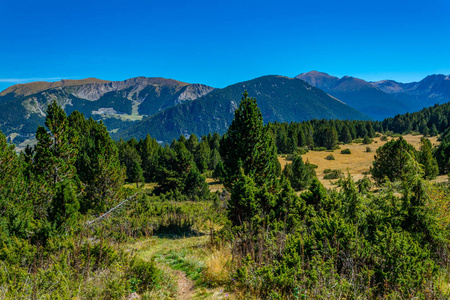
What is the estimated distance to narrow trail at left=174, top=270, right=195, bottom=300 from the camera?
16.5ft

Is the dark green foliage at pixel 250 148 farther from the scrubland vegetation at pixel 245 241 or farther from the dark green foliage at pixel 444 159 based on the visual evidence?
the dark green foliage at pixel 444 159

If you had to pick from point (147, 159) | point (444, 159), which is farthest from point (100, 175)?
point (147, 159)

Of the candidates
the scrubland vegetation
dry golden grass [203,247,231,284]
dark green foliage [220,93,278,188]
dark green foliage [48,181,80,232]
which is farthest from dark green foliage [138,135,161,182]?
dry golden grass [203,247,231,284]

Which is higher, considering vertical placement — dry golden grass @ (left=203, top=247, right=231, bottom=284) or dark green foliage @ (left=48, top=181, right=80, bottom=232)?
dark green foliage @ (left=48, top=181, right=80, bottom=232)

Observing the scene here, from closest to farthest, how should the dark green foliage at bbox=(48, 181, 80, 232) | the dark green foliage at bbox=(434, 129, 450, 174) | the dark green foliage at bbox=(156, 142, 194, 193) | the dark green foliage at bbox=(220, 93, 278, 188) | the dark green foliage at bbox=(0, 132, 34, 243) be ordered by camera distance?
1. the dark green foliage at bbox=(0, 132, 34, 243)
2. the dark green foliage at bbox=(48, 181, 80, 232)
3. the dark green foliage at bbox=(220, 93, 278, 188)
4. the dark green foliage at bbox=(434, 129, 450, 174)
5. the dark green foliage at bbox=(156, 142, 194, 193)

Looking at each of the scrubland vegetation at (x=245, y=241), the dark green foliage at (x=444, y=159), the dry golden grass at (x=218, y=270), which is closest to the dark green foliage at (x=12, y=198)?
the scrubland vegetation at (x=245, y=241)

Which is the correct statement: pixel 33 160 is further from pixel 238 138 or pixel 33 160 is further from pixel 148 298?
pixel 148 298

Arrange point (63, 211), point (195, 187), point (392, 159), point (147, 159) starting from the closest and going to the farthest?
point (63, 211)
point (392, 159)
point (195, 187)
point (147, 159)

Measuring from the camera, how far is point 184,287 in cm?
548

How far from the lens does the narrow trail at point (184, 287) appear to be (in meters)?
5.03

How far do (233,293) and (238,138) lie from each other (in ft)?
31.5

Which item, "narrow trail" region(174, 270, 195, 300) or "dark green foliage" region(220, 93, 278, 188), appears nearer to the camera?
"narrow trail" region(174, 270, 195, 300)

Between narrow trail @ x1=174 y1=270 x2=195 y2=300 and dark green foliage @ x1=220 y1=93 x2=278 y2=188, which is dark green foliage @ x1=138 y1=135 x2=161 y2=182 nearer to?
dark green foliage @ x1=220 y1=93 x2=278 y2=188

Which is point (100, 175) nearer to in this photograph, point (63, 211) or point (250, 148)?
point (63, 211)
